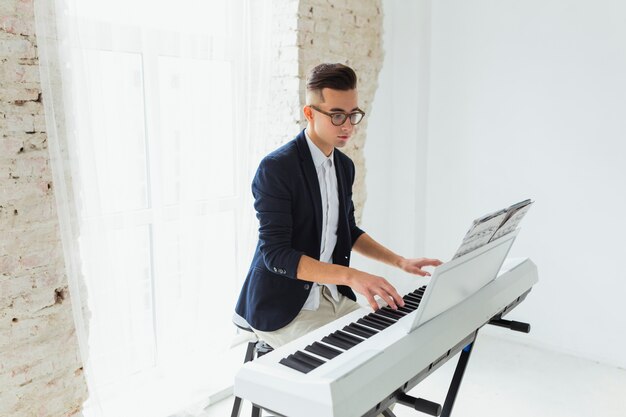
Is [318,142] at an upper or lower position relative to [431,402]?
upper

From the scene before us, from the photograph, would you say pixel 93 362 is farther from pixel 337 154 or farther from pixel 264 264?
pixel 337 154

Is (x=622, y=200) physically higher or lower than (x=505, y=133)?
lower

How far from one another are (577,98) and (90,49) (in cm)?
246

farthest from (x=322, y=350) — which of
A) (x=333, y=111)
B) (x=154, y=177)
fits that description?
(x=154, y=177)

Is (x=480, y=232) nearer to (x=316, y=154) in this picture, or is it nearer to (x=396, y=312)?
(x=396, y=312)

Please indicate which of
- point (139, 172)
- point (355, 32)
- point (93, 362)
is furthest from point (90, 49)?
point (355, 32)

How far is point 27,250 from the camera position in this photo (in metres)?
2.01

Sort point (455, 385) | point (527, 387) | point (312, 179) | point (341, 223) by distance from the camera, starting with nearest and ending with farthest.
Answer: point (455, 385) < point (312, 179) < point (341, 223) < point (527, 387)

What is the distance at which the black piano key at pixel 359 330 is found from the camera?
162cm

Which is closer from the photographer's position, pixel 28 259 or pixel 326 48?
pixel 28 259

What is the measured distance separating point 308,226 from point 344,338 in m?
0.55

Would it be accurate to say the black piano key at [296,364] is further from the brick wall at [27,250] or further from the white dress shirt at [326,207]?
the brick wall at [27,250]

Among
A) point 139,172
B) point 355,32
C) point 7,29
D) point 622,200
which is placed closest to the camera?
point 7,29

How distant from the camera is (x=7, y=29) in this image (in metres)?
1.89
